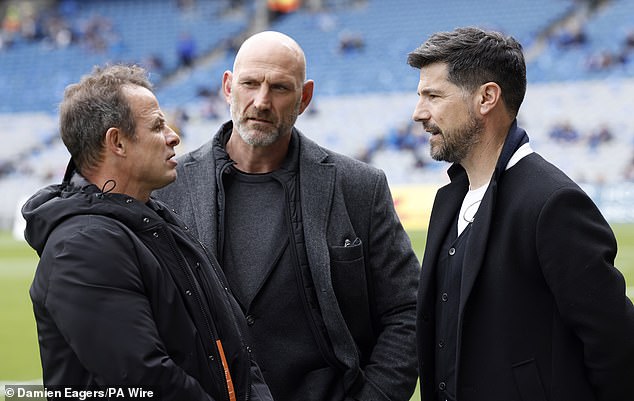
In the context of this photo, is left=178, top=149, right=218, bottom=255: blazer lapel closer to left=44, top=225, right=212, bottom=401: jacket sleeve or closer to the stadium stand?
left=44, top=225, right=212, bottom=401: jacket sleeve

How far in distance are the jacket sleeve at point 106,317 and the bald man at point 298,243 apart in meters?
1.03

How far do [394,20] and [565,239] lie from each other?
27.6 metres

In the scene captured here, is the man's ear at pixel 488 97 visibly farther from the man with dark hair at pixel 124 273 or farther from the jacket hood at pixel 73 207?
the jacket hood at pixel 73 207

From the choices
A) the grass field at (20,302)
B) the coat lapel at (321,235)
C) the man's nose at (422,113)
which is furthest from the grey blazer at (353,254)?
the grass field at (20,302)

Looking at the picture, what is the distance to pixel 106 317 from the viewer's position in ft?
7.63

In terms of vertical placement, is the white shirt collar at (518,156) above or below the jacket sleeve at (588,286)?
above

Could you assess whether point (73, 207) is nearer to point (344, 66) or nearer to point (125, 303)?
point (125, 303)

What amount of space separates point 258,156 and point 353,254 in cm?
53

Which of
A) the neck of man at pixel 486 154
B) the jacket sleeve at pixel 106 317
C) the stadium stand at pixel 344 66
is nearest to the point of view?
Answer: the jacket sleeve at pixel 106 317

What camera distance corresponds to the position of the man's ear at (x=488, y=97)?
10.0 ft

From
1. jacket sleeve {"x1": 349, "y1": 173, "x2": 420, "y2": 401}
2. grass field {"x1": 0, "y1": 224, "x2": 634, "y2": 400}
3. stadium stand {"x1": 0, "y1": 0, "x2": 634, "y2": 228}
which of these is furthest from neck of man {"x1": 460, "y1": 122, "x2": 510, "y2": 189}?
stadium stand {"x1": 0, "y1": 0, "x2": 634, "y2": 228}

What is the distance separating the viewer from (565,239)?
2723 mm

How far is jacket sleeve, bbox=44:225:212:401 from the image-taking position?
2.31 m

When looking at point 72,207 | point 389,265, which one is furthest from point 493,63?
point 72,207
